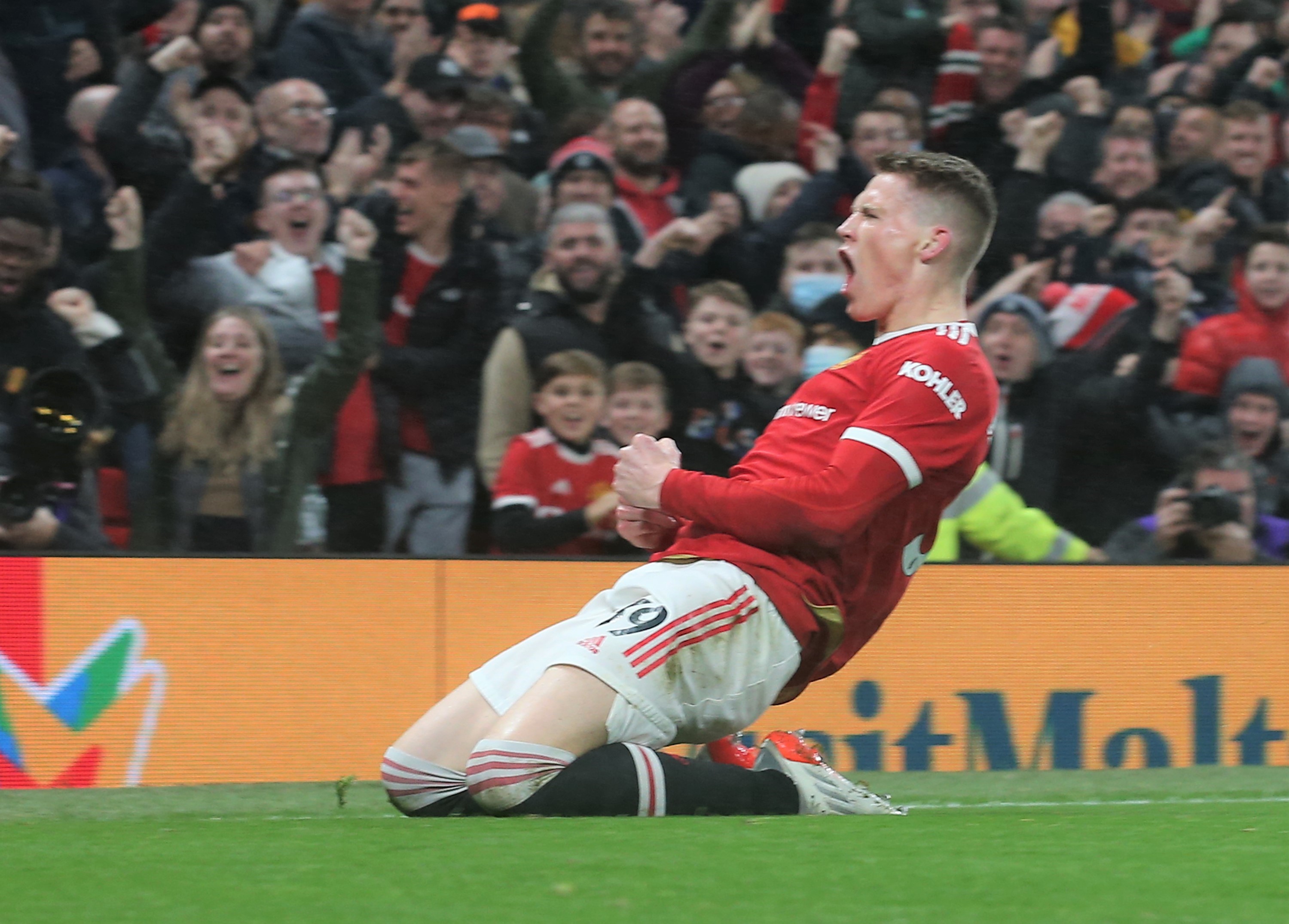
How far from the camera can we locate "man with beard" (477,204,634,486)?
5508 millimetres

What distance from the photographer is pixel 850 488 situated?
316 cm

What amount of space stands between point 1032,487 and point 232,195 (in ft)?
9.52

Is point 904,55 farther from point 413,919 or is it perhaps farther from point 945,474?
point 413,919

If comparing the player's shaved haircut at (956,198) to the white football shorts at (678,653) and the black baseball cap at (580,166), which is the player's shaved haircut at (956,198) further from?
the black baseball cap at (580,166)

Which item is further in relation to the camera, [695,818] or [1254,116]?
[1254,116]

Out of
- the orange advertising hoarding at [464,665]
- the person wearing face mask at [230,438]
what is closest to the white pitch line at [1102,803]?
the orange advertising hoarding at [464,665]

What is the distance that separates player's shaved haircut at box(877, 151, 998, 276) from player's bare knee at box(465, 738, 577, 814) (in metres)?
1.28

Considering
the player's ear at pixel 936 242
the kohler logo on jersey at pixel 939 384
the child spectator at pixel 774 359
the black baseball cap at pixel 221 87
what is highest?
the black baseball cap at pixel 221 87

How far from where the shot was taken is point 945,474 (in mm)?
3303

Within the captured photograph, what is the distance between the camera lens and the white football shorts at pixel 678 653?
3.20m

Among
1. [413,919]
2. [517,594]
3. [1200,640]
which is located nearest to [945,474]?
[413,919]

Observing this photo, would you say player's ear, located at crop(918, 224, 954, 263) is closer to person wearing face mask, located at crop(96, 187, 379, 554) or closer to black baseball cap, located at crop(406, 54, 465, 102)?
person wearing face mask, located at crop(96, 187, 379, 554)

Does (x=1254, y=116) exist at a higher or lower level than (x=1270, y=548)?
higher

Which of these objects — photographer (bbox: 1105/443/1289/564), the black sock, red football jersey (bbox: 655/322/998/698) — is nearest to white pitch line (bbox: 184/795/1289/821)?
the black sock
